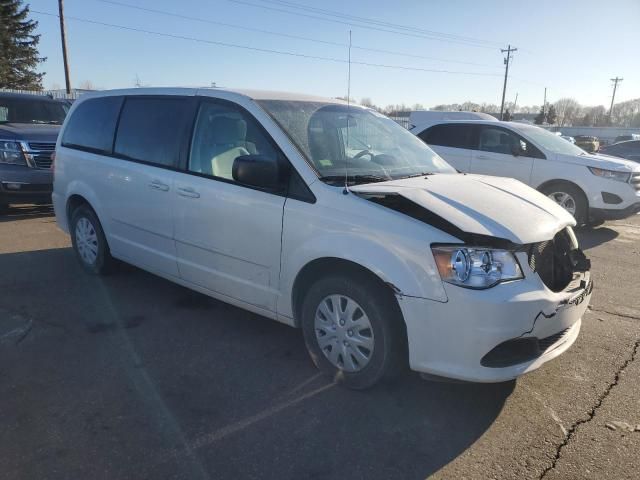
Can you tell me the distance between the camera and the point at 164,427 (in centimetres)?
279

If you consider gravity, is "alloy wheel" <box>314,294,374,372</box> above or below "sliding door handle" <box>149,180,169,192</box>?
below

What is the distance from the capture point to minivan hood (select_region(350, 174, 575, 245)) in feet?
9.21

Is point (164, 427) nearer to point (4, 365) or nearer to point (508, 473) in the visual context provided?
point (4, 365)

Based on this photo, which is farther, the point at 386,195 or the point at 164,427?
the point at 386,195

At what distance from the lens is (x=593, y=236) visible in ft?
26.1

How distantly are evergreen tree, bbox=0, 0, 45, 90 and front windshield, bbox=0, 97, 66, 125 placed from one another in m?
36.4

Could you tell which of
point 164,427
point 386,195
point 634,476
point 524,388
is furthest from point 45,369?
point 634,476

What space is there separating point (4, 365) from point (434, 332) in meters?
2.89

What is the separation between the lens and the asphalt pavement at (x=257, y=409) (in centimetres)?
252

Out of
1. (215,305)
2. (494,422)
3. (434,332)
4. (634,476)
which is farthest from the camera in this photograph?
(215,305)

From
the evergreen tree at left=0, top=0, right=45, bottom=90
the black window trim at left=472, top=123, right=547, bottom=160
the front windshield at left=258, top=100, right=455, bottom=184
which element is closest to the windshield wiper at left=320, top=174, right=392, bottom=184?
the front windshield at left=258, top=100, right=455, bottom=184

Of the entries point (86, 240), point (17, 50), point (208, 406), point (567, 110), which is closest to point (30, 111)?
point (86, 240)

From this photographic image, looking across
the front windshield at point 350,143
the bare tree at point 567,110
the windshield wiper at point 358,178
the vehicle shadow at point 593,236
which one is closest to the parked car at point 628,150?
the vehicle shadow at point 593,236

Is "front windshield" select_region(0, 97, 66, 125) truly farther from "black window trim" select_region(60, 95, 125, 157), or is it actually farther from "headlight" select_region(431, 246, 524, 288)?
"headlight" select_region(431, 246, 524, 288)
